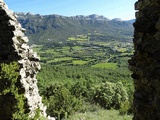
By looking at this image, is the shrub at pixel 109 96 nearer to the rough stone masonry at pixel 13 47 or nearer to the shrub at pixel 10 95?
the rough stone masonry at pixel 13 47

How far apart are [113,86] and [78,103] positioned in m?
17.9

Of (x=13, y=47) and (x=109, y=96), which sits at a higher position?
(x=13, y=47)

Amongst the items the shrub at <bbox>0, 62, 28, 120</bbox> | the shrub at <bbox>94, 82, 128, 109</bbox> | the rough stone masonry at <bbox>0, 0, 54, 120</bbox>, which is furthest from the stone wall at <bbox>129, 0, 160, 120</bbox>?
the shrub at <bbox>94, 82, 128, 109</bbox>

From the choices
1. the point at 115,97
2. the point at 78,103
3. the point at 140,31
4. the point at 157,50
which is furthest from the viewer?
the point at 115,97

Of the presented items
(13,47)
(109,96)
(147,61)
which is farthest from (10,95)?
(109,96)

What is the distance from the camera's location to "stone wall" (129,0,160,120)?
9695 mm

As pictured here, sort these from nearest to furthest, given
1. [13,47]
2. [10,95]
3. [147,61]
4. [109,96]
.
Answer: [147,61]
[10,95]
[13,47]
[109,96]

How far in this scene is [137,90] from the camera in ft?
37.1

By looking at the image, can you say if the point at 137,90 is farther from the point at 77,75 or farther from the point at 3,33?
the point at 77,75

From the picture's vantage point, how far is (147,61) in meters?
10.5

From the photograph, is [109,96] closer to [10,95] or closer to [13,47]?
[13,47]

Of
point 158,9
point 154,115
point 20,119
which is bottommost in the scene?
point 20,119

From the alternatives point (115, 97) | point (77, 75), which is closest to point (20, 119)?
point (115, 97)

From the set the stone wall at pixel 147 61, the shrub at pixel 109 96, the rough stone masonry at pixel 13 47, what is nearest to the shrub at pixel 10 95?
the rough stone masonry at pixel 13 47
